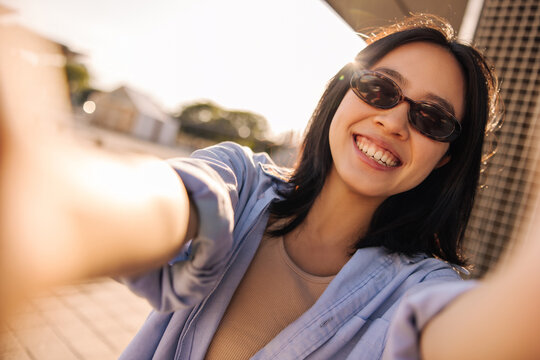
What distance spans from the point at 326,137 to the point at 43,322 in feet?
10.9

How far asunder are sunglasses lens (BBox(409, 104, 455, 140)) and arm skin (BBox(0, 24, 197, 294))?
1149 millimetres

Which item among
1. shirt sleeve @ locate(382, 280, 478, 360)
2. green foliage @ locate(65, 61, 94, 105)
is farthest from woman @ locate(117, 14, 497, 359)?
green foliage @ locate(65, 61, 94, 105)

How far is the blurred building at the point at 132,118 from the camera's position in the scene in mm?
42125

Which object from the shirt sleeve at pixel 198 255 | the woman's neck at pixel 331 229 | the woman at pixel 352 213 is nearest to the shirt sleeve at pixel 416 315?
the shirt sleeve at pixel 198 255

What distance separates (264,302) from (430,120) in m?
0.93

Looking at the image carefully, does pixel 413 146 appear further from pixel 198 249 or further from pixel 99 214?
pixel 99 214

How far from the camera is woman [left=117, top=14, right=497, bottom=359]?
1.19 metres

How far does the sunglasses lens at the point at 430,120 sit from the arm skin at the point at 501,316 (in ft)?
3.28

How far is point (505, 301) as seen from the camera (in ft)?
1.54

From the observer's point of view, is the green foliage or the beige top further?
the green foliage

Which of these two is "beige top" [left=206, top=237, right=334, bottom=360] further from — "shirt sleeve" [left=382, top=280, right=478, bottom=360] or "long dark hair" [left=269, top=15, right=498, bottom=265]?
"shirt sleeve" [left=382, top=280, right=478, bottom=360]

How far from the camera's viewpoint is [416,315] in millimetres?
599

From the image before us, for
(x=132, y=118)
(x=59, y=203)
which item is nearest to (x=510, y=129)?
(x=59, y=203)

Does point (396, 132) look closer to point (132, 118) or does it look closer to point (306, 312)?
point (306, 312)
